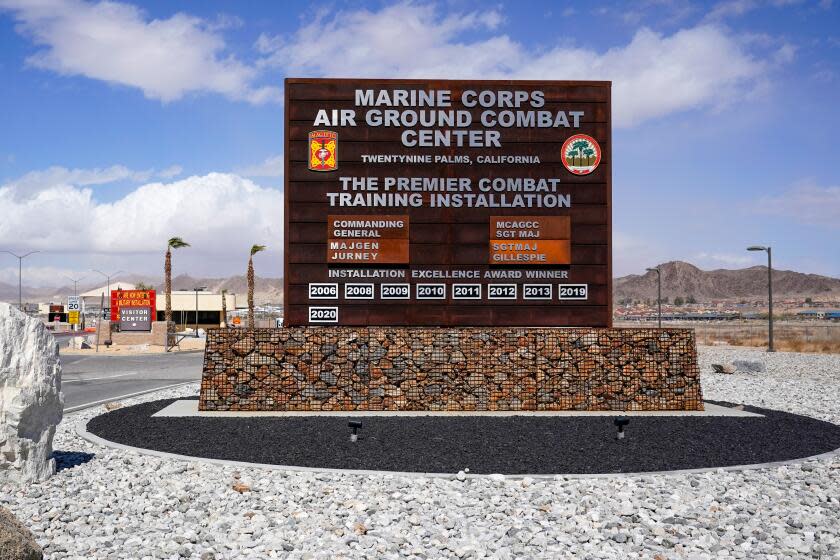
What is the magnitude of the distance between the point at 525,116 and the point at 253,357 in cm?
774

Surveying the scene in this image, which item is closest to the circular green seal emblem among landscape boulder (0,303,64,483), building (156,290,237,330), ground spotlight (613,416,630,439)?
ground spotlight (613,416,630,439)

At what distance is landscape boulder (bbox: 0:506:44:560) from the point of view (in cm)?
549

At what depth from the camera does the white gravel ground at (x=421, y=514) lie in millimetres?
6777

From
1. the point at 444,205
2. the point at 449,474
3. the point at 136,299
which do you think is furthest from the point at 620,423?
the point at 136,299

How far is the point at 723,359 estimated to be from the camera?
113ft

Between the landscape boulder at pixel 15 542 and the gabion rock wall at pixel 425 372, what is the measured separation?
30.7 ft

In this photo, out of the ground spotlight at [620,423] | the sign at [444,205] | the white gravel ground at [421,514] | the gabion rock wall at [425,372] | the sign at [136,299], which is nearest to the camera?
the white gravel ground at [421,514]

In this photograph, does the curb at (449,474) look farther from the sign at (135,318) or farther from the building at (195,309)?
the building at (195,309)

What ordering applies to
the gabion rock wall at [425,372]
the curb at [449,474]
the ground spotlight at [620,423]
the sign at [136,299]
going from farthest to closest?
the sign at [136,299] < the gabion rock wall at [425,372] < the ground spotlight at [620,423] < the curb at [449,474]

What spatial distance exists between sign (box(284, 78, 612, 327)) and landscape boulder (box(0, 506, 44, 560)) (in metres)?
9.85

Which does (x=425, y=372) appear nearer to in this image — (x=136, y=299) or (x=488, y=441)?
(x=488, y=441)

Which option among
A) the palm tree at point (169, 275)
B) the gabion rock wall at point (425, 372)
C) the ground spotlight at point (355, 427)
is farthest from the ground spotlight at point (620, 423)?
the palm tree at point (169, 275)

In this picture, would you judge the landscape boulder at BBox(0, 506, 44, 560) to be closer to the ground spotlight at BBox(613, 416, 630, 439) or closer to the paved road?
the ground spotlight at BBox(613, 416, 630, 439)

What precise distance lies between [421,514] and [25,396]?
5.06 metres
